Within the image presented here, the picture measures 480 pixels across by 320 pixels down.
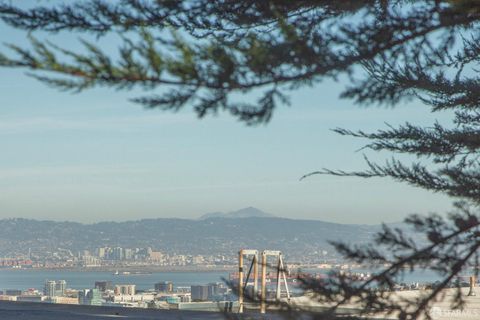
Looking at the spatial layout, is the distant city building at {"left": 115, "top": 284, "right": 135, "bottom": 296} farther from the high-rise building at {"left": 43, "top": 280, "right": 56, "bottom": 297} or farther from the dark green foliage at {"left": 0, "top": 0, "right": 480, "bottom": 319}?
the dark green foliage at {"left": 0, "top": 0, "right": 480, "bottom": 319}

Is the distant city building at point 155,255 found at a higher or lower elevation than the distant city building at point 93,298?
higher

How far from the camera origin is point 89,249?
513ft

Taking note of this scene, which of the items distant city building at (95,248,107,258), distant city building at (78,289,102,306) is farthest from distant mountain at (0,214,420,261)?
distant city building at (78,289,102,306)

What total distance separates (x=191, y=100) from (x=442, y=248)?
296cm

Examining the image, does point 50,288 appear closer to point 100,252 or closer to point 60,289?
point 60,289

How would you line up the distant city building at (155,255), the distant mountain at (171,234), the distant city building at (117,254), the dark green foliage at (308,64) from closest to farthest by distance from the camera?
the dark green foliage at (308,64) → the distant mountain at (171,234) → the distant city building at (117,254) → the distant city building at (155,255)

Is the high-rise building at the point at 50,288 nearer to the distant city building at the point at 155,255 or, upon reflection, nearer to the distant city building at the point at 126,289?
the distant city building at the point at 126,289

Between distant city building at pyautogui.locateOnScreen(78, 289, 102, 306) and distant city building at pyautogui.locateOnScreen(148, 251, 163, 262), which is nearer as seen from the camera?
distant city building at pyautogui.locateOnScreen(78, 289, 102, 306)

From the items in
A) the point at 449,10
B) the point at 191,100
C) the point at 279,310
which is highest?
the point at 449,10

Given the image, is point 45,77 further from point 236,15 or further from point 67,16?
point 236,15

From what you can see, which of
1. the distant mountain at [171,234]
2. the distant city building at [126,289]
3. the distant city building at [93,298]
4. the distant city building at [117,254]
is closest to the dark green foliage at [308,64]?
the distant city building at [93,298]

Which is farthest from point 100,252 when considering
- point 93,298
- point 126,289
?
point 93,298

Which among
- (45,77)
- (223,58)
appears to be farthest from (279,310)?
(45,77)

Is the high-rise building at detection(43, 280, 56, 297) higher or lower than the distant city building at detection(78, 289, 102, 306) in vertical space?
higher
